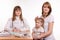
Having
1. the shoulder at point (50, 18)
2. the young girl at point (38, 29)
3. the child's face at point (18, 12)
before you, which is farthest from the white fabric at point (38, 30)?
the child's face at point (18, 12)

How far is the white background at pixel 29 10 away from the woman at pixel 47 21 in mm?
35

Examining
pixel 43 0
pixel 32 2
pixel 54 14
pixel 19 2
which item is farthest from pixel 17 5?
pixel 54 14

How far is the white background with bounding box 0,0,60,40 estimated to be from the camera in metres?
A: 1.47

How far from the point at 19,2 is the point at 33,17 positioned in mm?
222

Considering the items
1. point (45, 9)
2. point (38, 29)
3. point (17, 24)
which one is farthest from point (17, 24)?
point (45, 9)

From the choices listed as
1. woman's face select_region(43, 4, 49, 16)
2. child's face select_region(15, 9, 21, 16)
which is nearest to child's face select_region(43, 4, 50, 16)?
woman's face select_region(43, 4, 49, 16)

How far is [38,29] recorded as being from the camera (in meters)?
1.45

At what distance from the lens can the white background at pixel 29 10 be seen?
147 cm

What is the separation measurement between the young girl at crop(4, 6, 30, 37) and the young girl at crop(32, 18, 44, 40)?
7 centimetres

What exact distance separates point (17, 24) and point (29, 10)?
20 cm

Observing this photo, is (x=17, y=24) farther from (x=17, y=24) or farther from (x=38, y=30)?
(x=38, y=30)

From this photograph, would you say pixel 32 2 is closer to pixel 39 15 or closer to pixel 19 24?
pixel 39 15

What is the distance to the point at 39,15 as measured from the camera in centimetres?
148

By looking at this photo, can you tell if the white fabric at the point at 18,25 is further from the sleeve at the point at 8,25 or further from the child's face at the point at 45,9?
the child's face at the point at 45,9
